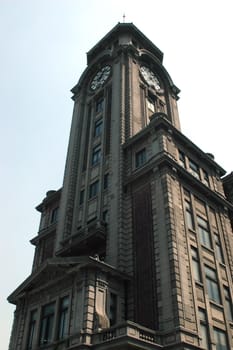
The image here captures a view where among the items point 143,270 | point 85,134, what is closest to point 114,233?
point 143,270

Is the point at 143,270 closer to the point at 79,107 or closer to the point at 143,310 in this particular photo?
the point at 143,310

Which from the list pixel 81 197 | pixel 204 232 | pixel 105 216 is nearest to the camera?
pixel 204 232

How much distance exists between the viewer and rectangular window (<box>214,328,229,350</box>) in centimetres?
2858

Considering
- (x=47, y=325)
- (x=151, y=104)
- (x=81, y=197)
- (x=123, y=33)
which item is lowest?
(x=47, y=325)

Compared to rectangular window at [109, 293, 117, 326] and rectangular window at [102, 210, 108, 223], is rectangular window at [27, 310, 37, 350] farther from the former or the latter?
rectangular window at [102, 210, 108, 223]

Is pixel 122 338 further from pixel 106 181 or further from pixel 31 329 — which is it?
pixel 106 181

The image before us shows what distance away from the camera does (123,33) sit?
59156 millimetres

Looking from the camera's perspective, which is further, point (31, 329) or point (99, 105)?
point (99, 105)

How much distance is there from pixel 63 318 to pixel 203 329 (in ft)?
34.2

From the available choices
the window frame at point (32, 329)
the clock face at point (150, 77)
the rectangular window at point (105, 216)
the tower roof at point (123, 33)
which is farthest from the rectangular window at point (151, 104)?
the window frame at point (32, 329)

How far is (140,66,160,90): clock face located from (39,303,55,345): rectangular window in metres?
35.4

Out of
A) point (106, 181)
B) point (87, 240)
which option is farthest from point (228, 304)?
point (106, 181)

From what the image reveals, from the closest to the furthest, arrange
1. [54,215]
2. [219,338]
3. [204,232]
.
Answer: [219,338]
[204,232]
[54,215]

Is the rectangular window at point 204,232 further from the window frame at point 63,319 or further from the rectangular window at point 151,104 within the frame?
the rectangular window at point 151,104
